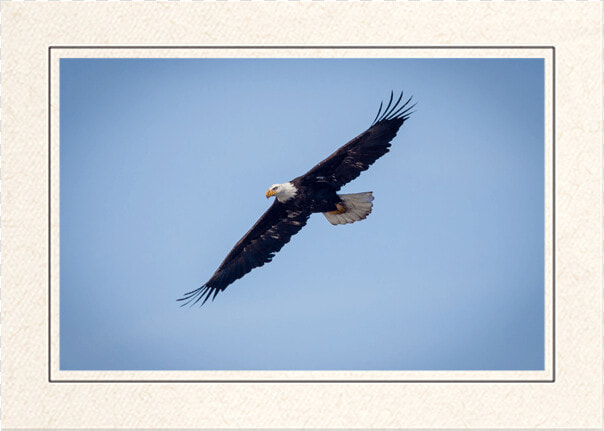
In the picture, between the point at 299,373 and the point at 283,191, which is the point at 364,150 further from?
the point at 299,373

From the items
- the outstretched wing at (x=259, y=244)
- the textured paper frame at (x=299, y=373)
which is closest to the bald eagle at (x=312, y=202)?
the outstretched wing at (x=259, y=244)

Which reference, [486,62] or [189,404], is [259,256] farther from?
[486,62]

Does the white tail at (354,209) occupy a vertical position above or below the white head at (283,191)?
below

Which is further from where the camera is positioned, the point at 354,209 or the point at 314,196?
the point at 354,209

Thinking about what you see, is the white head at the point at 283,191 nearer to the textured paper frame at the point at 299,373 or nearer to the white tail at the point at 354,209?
the white tail at the point at 354,209

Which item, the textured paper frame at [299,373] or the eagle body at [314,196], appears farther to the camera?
the eagle body at [314,196]

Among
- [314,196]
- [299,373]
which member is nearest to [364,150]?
[314,196]

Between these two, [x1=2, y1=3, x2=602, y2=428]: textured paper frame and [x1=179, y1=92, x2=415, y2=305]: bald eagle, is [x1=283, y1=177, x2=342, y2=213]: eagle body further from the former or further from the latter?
[x1=2, y1=3, x2=602, y2=428]: textured paper frame

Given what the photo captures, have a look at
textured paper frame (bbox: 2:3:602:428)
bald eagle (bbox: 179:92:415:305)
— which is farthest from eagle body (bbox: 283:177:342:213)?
textured paper frame (bbox: 2:3:602:428)
